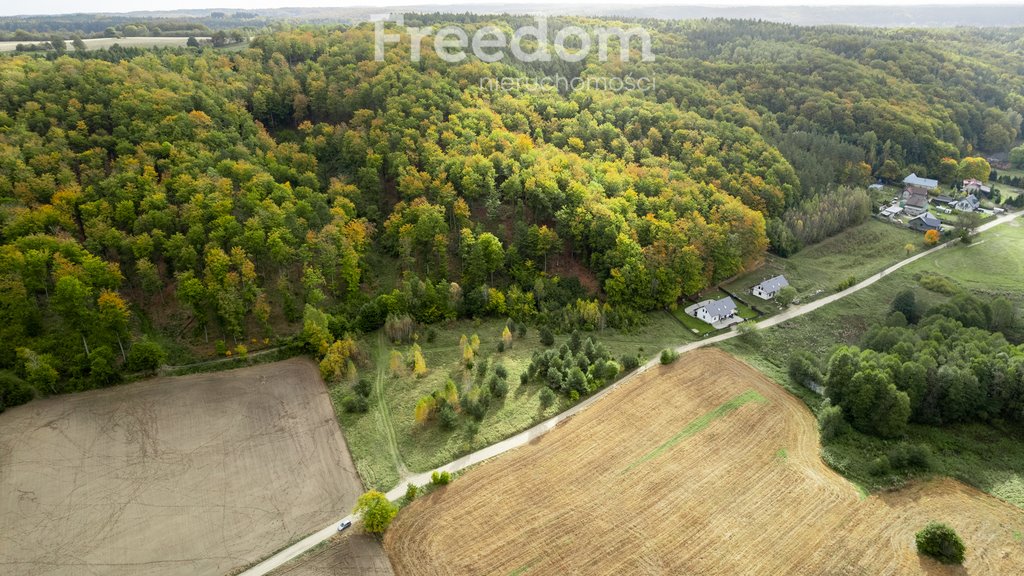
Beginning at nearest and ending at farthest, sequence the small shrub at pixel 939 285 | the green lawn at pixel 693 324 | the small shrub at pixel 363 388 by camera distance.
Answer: the small shrub at pixel 363 388, the green lawn at pixel 693 324, the small shrub at pixel 939 285

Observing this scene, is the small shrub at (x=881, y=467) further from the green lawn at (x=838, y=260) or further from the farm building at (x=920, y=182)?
the farm building at (x=920, y=182)

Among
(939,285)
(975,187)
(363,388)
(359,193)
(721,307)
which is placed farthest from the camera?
(975,187)

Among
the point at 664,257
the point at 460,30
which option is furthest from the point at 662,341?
the point at 460,30

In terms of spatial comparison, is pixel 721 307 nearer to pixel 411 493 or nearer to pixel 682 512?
pixel 682 512

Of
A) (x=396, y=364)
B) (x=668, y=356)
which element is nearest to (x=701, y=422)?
(x=668, y=356)

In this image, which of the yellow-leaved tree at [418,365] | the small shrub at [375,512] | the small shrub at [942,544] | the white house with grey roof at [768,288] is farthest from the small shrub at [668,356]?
the small shrub at [375,512]

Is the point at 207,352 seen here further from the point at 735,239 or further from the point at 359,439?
the point at 735,239
